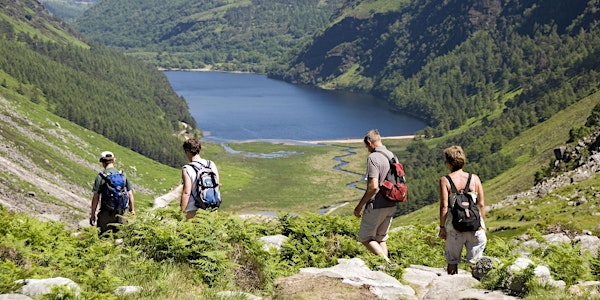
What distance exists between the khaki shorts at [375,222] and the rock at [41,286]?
31.1ft

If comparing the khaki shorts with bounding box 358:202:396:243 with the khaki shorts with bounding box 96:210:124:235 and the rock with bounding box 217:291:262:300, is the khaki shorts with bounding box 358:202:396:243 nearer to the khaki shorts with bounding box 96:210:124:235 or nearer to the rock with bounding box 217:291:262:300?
the rock with bounding box 217:291:262:300

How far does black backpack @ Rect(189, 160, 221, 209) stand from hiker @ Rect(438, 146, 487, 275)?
6644 mm

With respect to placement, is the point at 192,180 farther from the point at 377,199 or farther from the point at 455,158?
the point at 455,158

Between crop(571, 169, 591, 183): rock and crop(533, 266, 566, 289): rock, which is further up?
crop(533, 266, 566, 289): rock

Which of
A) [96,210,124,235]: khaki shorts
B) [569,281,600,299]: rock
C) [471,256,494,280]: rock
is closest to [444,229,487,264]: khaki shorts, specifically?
[471,256,494,280]: rock

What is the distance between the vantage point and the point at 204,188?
67.1ft

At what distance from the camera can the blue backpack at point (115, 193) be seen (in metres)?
22.1

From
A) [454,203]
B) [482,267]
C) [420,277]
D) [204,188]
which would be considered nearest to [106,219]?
[204,188]

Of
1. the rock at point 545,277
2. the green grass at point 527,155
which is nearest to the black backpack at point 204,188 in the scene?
the rock at point 545,277

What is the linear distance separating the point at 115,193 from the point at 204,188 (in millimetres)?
3607

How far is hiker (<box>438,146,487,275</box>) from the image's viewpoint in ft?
61.3

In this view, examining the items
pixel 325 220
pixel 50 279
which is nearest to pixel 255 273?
pixel 50 279

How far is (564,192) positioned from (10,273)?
207ft

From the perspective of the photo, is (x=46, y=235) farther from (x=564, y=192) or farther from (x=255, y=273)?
(x=564, y=192)
